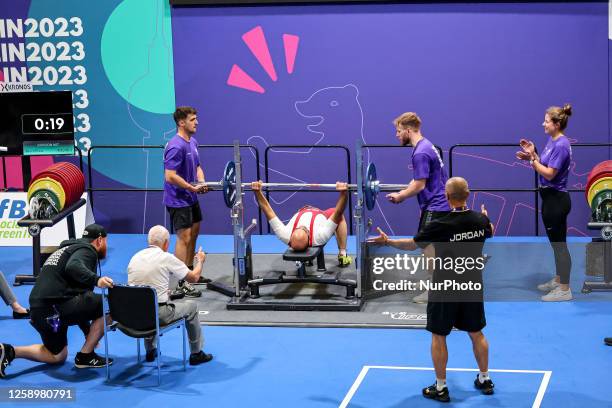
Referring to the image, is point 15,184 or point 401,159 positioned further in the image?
point 15,184

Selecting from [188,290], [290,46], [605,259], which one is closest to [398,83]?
[290,46]

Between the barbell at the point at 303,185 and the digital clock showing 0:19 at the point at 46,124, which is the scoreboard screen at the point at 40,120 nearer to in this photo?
the digital clock showing 0:19 at the point at 46,124

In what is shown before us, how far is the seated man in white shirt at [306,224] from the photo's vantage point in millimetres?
A: 8172

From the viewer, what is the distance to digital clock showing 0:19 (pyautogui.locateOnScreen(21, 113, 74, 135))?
9250 mm

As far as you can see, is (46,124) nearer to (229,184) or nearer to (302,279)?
(229,184)

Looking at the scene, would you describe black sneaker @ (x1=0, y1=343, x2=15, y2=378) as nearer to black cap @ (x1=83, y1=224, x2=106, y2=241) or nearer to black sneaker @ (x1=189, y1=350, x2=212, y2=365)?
black cap @ (x1=83, y1=224, x2=106, y2=241)

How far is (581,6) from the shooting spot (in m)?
10.8

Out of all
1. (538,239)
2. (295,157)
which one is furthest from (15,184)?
(538,239)

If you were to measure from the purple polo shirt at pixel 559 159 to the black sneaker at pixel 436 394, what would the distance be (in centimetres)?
293

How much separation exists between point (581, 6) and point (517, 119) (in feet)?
5.10

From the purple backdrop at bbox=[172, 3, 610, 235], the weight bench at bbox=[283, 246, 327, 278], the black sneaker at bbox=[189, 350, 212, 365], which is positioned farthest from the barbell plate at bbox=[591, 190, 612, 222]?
the black sneaker at bbox=[189, 350, 212, 365]

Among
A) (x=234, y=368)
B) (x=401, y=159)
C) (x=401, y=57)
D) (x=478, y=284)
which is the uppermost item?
(x=401, y=57)

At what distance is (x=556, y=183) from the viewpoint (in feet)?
26.8

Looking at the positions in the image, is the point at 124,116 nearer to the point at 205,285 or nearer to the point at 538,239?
the point at 205,285
